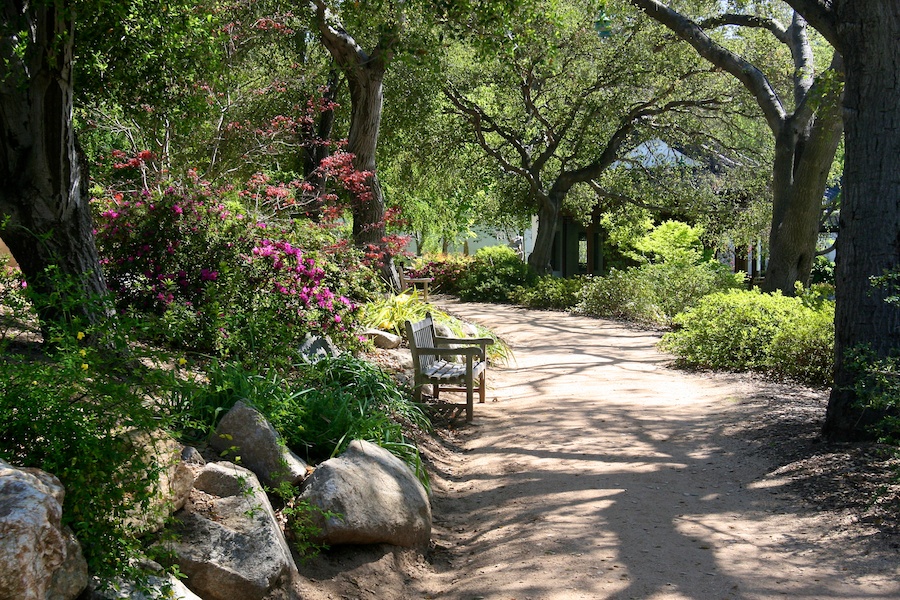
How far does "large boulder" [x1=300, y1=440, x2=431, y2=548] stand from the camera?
4.82 m

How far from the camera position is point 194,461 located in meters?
4.55

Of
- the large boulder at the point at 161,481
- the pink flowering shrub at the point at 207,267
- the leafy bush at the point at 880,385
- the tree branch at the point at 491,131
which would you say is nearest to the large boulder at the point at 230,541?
the large boulder at the point at 161,481

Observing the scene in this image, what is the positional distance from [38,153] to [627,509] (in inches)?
197

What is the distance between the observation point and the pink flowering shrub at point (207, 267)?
7820 millimetres

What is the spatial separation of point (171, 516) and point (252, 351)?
3458mm

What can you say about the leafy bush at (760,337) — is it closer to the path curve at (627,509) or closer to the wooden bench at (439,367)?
the path curve at (627,509)

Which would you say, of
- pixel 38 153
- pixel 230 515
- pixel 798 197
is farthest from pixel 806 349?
pixel 38 153

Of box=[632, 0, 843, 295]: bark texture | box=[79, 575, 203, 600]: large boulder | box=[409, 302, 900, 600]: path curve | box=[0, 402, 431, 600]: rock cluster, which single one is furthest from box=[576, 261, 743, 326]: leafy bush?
box=[79, 575, 203, 600]: large boulder

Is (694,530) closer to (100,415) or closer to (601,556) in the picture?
(601,556)

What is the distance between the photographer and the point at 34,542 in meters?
2.83

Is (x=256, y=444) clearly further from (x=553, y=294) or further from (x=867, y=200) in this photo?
(x=553, y=294)

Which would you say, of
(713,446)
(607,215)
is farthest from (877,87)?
(607,215)

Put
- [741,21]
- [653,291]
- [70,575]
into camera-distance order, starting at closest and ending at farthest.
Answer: [70,575]
[741,21]
[653,291]

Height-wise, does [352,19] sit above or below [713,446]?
above
